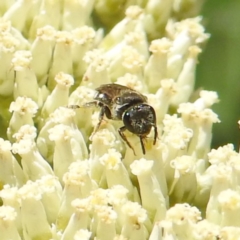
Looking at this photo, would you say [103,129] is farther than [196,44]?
No

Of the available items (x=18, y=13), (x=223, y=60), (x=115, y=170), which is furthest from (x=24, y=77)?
(x=223, y=60)

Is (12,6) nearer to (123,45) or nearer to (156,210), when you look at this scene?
(123,45)

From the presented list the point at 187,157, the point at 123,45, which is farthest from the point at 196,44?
the point at 187,157

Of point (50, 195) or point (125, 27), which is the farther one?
point (125, 27)

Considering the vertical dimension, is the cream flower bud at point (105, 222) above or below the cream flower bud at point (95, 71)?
below

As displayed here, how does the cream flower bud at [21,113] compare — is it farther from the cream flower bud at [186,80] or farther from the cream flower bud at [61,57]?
the cream flower bud at [186,80]

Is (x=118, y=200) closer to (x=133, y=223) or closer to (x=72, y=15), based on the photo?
(x=133, y=223)

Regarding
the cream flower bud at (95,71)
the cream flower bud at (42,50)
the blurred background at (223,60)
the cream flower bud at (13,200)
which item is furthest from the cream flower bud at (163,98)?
the blurred background at (223,60)
